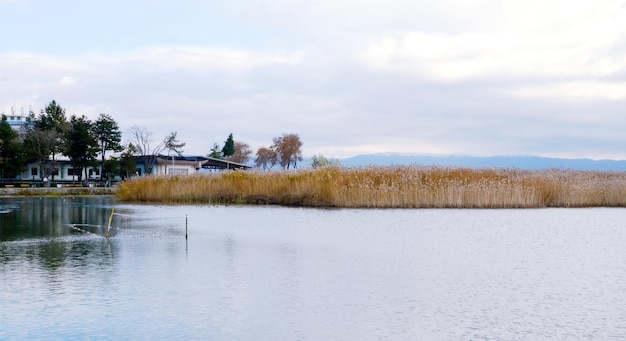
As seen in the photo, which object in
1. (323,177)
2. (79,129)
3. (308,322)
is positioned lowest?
(308,322)

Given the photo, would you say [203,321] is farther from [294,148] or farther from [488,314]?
[294,148]

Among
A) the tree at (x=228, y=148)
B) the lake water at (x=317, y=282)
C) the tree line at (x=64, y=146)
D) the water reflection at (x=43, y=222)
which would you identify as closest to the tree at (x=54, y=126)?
the tree line at (x=64, y=146)

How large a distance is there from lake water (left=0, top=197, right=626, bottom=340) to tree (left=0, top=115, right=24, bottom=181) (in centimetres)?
3287

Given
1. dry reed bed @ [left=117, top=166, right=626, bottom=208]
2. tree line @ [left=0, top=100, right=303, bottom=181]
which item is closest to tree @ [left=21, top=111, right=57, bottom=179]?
tree line @ [left=0, top=100, right=303, bottom=181]

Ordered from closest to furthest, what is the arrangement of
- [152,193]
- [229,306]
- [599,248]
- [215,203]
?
[229,306] → [599,248] → [215,203] → [152,193]

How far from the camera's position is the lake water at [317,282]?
7.77 meters

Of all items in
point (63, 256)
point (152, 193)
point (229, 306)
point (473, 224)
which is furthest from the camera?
point (152, 193)

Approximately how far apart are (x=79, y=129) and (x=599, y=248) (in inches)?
1693

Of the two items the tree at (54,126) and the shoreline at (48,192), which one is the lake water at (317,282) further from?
the tree at (54,126)

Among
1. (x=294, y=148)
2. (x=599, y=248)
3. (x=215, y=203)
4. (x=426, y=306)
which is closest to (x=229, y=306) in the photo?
(x=426, y=306)

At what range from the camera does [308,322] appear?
802cm

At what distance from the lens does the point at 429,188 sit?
2595 centimetres

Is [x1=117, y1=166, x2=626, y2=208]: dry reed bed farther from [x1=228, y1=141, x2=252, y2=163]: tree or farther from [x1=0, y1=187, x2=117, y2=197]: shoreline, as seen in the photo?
[x1=228, y1=141, x2=252, y2=163]: tree

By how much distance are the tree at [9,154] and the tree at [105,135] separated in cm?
590
